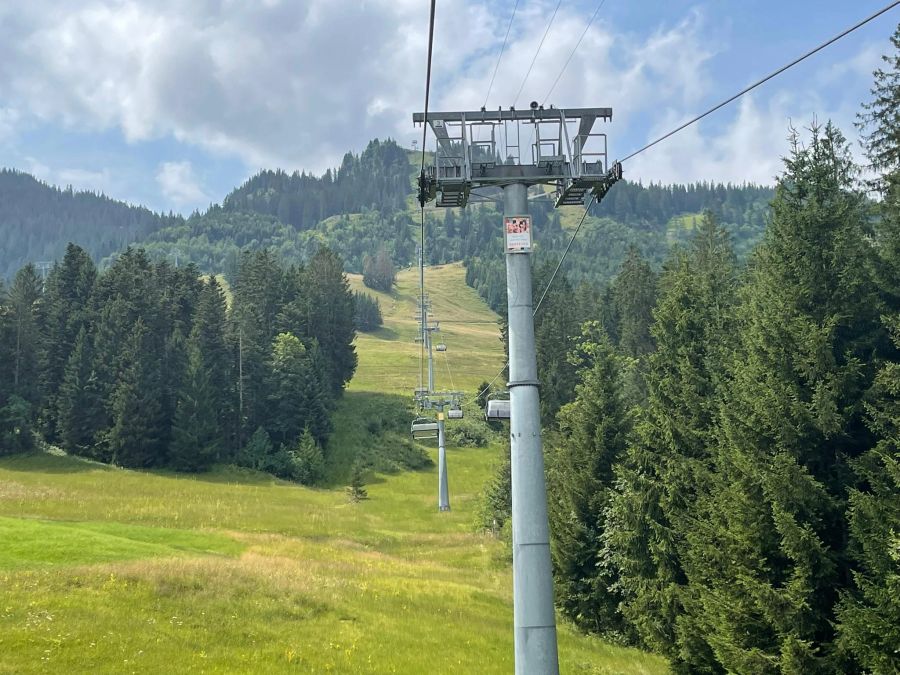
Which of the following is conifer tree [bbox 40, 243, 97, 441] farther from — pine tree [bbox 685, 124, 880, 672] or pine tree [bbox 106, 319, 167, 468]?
pine tree [bbox 685, 124, 880, 672]

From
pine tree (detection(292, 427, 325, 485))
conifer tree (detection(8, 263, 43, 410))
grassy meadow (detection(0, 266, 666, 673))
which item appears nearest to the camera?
grassy meadow (detection(0, 266, 666, 673))

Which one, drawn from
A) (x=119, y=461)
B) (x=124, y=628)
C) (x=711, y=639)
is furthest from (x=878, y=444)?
(x=119, y=461)

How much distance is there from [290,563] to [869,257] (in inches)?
1099

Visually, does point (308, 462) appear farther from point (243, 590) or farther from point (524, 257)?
point (524, 257)

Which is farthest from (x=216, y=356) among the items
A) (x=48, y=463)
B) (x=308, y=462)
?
(x=48, y=463)

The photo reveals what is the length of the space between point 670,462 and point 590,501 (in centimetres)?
687

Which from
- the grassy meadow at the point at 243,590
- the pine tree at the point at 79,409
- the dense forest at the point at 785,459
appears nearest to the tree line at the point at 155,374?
the pine tree at the point at 79,409

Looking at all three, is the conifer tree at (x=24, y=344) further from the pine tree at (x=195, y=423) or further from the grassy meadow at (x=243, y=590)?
the grassy meadow at (x=243, y=590)

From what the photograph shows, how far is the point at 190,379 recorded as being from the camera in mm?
88312

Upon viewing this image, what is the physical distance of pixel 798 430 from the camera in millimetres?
19844

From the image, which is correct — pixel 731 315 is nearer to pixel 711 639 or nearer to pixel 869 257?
pixel 869 257

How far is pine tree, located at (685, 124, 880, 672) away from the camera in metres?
18.8

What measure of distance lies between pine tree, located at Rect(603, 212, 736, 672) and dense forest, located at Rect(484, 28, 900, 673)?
71 millimetres

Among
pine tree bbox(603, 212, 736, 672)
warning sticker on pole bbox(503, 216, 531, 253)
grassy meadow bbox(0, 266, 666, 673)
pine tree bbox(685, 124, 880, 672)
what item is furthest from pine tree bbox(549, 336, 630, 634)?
warning sticker on pole bbox(503, 216, 531, 253)
